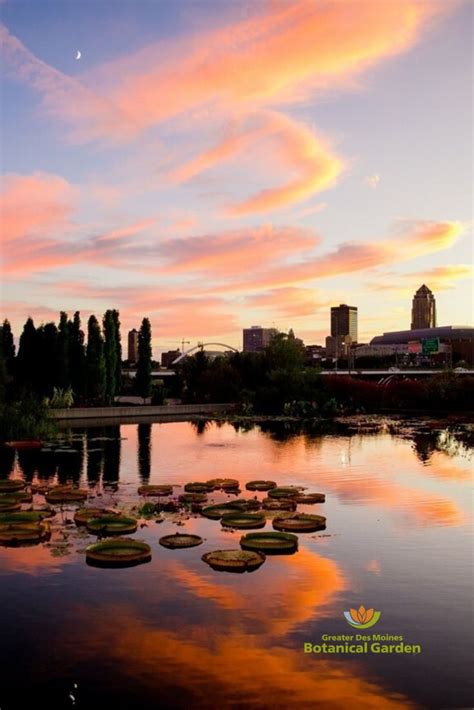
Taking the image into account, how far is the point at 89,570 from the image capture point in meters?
19.5

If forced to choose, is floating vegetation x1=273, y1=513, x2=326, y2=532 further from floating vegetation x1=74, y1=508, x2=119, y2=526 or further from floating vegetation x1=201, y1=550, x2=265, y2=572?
floating vegetation x1=74, y1=508, x2=119, y2=526

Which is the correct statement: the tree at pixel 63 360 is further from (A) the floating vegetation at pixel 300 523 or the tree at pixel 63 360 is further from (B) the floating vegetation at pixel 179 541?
(B) the floating vegetation at pixel 179 541

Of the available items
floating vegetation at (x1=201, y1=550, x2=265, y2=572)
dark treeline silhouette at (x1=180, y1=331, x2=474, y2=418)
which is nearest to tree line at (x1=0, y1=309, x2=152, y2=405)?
dark treeline silhouette at (x1=180, y1=331, x2=474, y2=418)

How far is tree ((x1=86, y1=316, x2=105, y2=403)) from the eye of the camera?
77812mm

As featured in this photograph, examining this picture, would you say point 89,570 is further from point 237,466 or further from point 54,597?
point 237,466

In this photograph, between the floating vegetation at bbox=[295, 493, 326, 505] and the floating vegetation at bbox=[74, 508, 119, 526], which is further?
the floating vegetation at bbox=[295, 493, 326, 505]

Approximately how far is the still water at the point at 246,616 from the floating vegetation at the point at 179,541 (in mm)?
361

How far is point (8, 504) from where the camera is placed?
27.3 m

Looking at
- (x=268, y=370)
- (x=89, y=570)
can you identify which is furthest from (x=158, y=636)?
(x=268, y=370)

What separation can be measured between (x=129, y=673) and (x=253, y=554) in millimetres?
7579

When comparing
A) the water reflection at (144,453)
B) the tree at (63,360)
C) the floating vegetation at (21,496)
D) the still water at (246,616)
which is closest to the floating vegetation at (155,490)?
the still water at (246,616)

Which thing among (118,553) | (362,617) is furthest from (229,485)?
(362,617)

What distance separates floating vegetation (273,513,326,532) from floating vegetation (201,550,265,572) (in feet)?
12.6

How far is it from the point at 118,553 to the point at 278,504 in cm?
916
